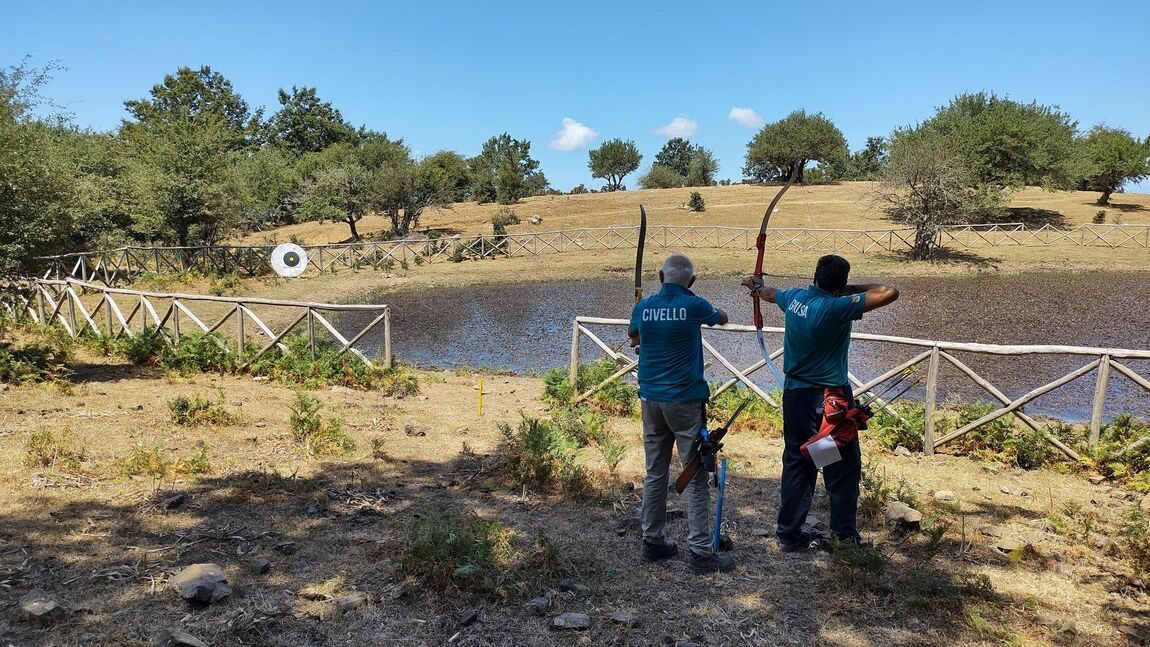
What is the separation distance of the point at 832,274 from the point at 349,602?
377 centimetres

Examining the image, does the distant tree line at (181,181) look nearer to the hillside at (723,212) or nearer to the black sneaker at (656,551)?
the hillside at (723,212)

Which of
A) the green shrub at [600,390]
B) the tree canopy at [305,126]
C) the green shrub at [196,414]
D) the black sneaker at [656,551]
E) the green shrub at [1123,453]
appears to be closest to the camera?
the black sneaker at [656,551]

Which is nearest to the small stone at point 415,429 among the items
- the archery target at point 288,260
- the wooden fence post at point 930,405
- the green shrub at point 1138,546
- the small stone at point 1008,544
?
the wooden fence post at point 930,405

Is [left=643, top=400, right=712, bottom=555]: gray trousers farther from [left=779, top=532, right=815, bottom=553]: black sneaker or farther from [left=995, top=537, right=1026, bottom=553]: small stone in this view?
[left=995, top=537, right=1026, bottom=553]: small stone

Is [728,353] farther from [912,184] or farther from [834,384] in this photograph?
[912,184]

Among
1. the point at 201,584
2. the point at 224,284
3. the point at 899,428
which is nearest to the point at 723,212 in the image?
the point at 224,284

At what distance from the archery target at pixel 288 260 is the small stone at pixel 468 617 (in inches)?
1060

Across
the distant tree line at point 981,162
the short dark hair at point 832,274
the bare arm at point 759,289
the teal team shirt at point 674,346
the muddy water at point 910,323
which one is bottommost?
the muddy water at point 910,323

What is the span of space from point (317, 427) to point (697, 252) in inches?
1151

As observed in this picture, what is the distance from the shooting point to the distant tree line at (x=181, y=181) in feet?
32.5

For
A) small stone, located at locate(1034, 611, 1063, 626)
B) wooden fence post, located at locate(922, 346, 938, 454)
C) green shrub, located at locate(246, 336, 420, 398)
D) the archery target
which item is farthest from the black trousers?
the archery target

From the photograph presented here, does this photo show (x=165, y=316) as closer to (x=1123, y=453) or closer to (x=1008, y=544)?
(x=1008, y=544)

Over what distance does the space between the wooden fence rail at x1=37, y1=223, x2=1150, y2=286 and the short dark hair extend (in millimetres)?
26826

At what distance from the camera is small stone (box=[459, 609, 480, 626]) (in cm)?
392
